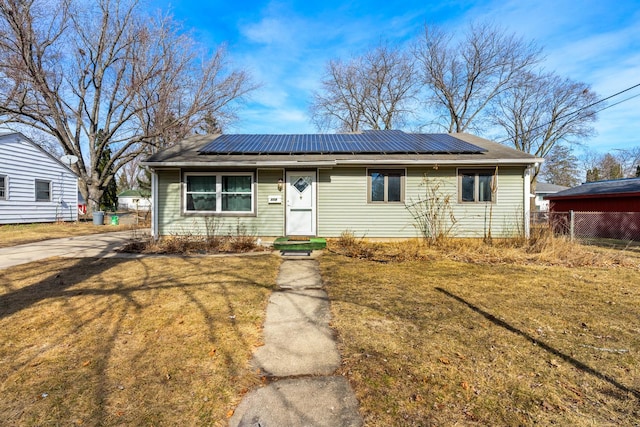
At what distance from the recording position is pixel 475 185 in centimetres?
962

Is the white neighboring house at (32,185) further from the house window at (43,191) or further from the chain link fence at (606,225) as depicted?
the chain link fence at (606,225)

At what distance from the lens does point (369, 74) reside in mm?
28344

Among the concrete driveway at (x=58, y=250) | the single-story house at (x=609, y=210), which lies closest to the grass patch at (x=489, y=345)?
the concrete driveway at (x=58, y=250)

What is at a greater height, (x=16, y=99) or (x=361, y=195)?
(x=16, y=99)

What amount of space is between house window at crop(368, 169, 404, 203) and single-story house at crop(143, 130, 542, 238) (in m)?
0.03

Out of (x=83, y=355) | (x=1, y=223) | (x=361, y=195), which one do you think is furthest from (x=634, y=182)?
(x=1, y=223)

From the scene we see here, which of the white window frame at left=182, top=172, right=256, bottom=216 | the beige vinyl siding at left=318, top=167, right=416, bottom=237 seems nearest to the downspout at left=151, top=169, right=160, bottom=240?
the white window frame at left=182, top=172, right=256, bottom=216

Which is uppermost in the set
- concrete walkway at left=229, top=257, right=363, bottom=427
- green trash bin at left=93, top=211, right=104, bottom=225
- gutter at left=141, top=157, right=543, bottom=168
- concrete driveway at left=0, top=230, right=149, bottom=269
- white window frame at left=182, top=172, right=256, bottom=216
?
gutter at left=141, top=157, right=543, bottom=168

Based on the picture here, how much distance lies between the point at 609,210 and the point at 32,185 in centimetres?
2901

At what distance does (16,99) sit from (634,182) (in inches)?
1275

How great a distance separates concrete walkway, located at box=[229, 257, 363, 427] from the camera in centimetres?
211

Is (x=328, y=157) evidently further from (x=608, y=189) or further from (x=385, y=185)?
(x=608, y=189)

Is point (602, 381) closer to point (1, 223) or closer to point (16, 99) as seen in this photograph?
point (1, 223)

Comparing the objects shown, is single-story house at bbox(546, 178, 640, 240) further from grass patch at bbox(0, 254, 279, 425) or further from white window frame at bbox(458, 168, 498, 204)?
grass patch at bbox(0, 254, 279, 425)
